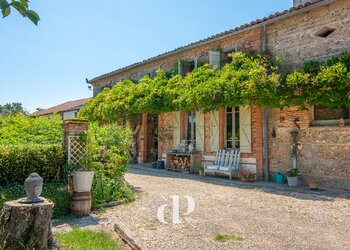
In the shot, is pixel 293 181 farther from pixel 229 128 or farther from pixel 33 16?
pixel 33 16

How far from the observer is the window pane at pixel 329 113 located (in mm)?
8867

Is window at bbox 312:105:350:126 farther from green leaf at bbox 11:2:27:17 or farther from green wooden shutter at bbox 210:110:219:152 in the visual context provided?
green leaf at bbox 11:2:27:17

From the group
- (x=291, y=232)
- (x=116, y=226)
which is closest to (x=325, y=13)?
(x=291, y=232)

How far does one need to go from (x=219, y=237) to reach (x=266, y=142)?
6.41 meters

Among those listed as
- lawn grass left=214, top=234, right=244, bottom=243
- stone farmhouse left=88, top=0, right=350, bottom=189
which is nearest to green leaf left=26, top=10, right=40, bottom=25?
lawn grass left=214, top=234, right=244, bottom=243

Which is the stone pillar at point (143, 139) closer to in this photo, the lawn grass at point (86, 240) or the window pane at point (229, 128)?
the window pane at point (229, 128)

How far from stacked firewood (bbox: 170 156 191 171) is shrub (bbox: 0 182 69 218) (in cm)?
729

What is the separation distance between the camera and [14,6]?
153cm

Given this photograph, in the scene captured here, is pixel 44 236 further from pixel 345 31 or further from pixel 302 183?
pixel 345 31

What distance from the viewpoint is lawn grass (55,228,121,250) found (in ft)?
13.3

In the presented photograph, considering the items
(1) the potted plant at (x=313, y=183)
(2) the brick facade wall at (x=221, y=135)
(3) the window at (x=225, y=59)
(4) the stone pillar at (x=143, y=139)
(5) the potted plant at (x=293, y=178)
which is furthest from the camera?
(4) the stone pillar at (x=143, y=139)

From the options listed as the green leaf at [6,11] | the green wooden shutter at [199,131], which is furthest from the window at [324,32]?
the green leaf at [6,11]

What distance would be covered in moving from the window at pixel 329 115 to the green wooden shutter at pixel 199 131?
14.9 feet

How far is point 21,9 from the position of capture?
1518 mm
